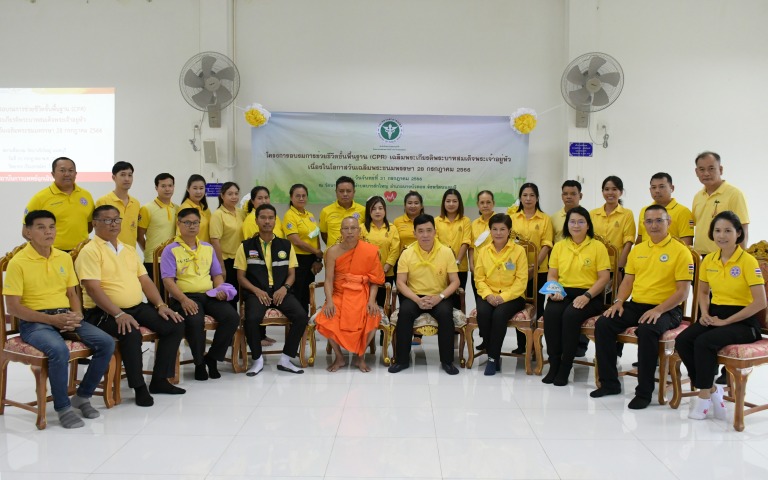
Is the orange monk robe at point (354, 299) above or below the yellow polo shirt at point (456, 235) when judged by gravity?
below

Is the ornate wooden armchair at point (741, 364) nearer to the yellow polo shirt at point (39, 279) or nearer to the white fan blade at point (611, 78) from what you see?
the white fan blade at point (611, 78)

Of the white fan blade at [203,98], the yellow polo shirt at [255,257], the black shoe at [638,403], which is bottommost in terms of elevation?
the black shoe at [638,403]

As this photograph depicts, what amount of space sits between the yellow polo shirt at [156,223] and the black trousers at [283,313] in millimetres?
891

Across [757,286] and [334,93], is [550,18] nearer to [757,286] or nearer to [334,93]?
[334,93]

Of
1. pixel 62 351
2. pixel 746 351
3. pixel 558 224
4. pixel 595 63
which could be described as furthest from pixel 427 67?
pixel 62 351

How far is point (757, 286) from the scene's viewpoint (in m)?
3.14

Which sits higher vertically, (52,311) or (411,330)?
(52,311)

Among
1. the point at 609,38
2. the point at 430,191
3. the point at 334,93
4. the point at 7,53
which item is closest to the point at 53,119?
the point at 7,53

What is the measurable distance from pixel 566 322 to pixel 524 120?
7.90 ft

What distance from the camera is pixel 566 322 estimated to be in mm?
3891

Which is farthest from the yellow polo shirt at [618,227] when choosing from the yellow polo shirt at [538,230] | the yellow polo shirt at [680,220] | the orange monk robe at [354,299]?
the orange monk robe at [354,299]

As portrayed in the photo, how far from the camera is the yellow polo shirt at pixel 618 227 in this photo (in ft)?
14.5

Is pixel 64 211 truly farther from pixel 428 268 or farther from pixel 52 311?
pixel 428 268

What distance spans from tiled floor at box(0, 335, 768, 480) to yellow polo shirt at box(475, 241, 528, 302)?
725 mm
